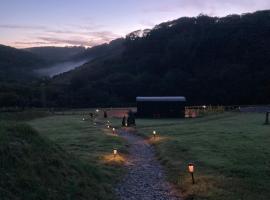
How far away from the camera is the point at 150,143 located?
40.7 m

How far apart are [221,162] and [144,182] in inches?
239

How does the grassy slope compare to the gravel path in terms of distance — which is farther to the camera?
the grassy slope

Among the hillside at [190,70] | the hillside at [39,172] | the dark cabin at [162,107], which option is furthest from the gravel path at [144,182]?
the hillside at [190,70]

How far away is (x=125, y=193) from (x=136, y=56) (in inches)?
5473

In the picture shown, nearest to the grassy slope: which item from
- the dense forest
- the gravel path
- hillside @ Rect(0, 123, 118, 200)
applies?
hillside @ Rect(0, 123, 118, 200)

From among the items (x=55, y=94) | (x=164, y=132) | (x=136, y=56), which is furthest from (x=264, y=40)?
(x=164, y=132)

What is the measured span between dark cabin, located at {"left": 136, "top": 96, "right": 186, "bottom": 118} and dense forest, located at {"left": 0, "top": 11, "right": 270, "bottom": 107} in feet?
88.4

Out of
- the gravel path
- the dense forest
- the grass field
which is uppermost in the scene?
the dense forest

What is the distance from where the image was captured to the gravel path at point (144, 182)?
20250mm

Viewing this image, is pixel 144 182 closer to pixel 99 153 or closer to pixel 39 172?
pixel 39 172

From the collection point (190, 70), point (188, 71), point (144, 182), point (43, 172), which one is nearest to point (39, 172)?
point (43, 172)

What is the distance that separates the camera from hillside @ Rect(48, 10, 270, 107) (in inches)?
4198

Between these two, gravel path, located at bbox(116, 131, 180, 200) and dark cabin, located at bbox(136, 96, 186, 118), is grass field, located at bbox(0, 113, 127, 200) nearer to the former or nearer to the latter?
gravel path, located at bbox(116, 131, 180, 200)

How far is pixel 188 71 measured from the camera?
129500 millimetres
